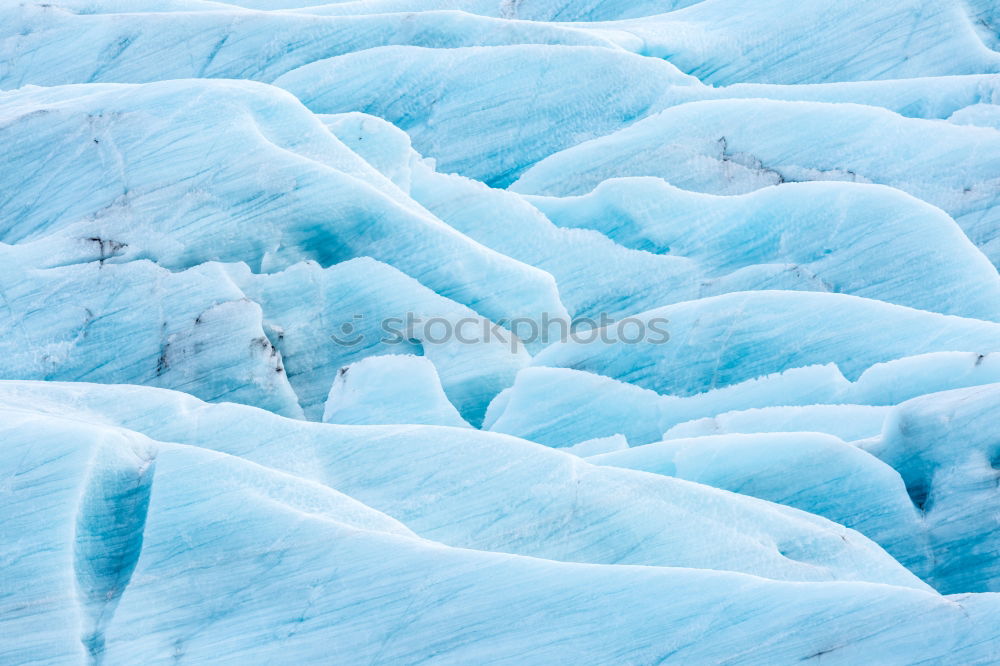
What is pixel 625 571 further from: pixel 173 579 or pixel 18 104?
pixel 18 104

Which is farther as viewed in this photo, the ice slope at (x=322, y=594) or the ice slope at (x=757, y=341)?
the ice slope at (x=757, y=341)

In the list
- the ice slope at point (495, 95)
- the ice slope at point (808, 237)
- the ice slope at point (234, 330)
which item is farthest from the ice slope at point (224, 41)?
the ice slope at point (234, 330)

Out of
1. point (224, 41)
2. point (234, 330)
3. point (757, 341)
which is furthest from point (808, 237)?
point (224, 41)

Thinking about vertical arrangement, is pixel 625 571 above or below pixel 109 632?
above

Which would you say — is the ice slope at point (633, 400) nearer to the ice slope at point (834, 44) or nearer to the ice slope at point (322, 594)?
the ice slope at point (322, 594)

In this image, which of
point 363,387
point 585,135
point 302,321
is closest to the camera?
point 363,387

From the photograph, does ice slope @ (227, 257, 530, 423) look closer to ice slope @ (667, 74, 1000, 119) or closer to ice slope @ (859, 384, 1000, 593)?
ice slope @ (859, 384, 1000, 593)

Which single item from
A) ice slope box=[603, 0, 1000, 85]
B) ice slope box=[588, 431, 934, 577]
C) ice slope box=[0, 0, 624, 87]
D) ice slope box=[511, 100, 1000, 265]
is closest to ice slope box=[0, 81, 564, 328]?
ice slope box=[511, 100, 1000, 265]

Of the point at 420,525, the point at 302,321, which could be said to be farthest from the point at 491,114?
the point at 420,525
